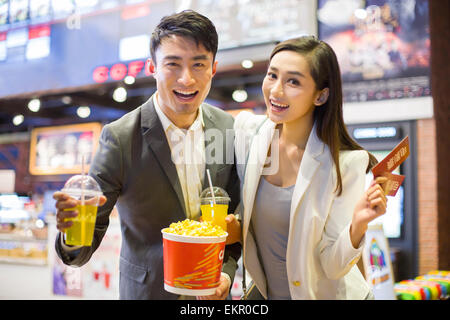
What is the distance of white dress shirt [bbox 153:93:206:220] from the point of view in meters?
1.38

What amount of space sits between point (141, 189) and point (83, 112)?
463 cm

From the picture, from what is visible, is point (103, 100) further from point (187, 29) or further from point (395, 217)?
point (187, 29)

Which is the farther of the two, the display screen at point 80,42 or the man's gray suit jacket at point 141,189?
the display screen at point 80,42

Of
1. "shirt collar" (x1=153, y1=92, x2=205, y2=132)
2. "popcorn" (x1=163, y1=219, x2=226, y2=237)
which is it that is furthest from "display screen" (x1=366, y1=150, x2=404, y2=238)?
"popcorn" (x1=163, y1=219, x2=226, y2=237)

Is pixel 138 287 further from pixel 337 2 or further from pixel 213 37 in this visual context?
pixel 337 2

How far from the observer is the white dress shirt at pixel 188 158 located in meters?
1.38

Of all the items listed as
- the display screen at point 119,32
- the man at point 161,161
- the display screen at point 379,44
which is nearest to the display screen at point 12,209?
the display screen at point 119,32

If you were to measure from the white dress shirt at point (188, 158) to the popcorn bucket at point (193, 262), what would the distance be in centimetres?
23

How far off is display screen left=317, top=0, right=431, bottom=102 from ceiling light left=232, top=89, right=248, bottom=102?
3.11 feet

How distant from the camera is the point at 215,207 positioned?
1252 millimetres

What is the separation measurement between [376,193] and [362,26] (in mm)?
3421

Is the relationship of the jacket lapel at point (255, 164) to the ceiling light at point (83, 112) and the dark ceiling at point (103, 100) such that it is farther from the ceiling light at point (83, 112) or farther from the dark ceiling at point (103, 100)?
the ceiling light at point (83, 112)

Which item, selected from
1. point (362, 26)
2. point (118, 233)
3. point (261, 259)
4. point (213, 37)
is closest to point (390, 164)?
point (261, 259)

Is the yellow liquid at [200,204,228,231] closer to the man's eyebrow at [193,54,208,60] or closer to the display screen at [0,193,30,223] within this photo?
the man's eyebrow at [193,54,208,60]
